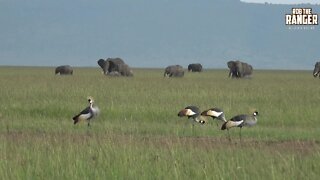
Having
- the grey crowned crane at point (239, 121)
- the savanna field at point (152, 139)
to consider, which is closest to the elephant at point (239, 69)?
the savanna field at point (152, 139)

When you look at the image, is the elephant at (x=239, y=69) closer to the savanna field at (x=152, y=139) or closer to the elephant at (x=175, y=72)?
the elephant at (x=175, y=72)

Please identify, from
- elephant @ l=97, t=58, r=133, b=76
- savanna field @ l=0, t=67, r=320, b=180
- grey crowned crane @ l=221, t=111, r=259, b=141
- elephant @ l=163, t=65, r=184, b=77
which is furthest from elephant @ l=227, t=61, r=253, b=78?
grey crowned crane @ l=221, t=111, r=259, b=141

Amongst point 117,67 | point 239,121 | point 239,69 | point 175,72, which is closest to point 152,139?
point 239,121

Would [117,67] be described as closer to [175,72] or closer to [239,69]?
[175,72]

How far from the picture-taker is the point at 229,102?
1011 inches

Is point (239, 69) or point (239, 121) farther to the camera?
point (239, 69)

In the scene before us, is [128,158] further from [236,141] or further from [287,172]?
[236,141]

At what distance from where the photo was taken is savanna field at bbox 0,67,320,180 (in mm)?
9203

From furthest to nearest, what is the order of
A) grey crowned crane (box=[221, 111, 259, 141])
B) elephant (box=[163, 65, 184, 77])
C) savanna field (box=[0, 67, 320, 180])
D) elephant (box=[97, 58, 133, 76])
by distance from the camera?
elephant (box=[163, 65, 184, 77]) → elephant (box=[97, 58, 133, 76]) → grey crowned crane (box=[221, 111, 259, 141]) → savanna field (box=[0, 67, 320, 180])

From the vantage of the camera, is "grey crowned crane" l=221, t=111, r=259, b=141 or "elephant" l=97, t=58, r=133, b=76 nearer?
"grey crowned crane" l=221, t=111, r=259, b=141

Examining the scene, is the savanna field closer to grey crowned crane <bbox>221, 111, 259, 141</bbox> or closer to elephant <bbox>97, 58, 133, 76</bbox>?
grey crowned crane <bbox>221, 111, 259, 141</bbox>

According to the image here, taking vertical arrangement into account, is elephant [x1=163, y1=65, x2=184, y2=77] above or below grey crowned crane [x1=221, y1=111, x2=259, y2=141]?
below

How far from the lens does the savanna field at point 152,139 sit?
9203 millimetres

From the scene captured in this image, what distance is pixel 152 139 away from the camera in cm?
1541
